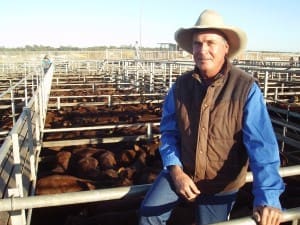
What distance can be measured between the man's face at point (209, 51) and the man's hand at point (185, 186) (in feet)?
2.28

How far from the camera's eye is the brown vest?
2.42 metres

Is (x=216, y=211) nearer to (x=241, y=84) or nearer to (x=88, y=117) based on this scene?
(x=241, y=84)

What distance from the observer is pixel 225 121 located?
7.97 ft

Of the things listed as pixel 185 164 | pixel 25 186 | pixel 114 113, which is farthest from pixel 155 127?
pixel 185 164

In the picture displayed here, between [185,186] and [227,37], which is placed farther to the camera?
[227,37]

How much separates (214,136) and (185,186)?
1.22ft

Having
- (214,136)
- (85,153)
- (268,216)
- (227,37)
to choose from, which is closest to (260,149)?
(214,136)

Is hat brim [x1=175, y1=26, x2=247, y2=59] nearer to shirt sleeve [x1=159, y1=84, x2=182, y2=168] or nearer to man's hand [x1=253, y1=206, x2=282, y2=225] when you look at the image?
shirt sleeve [x1=159, y1=84, x2=182, y2=168]

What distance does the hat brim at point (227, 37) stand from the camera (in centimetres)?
250

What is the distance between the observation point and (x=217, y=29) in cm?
251

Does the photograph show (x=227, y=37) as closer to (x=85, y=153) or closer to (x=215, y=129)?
(x=215, y=129)

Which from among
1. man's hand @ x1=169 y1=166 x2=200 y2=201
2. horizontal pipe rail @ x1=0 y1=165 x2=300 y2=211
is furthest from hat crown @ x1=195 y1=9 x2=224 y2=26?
horizontal pipe rail @ x1=0 y1=165 x2=300 y2=211

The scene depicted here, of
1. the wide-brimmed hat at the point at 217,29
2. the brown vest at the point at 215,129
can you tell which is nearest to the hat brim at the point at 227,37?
the wide-brimmed hat at the point at 217,29

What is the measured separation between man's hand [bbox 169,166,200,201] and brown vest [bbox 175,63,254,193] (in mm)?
76
